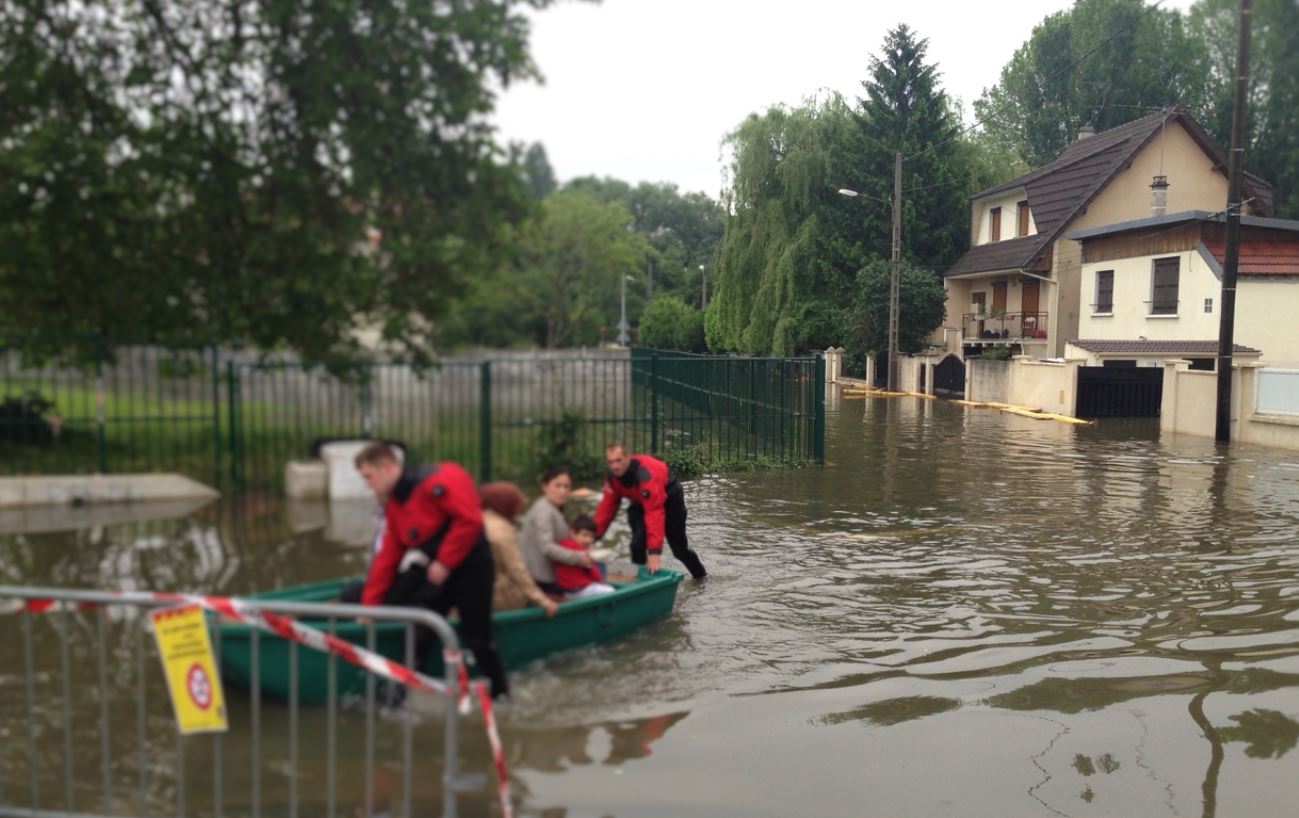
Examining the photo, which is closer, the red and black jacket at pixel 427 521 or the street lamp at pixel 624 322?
the red and black jacket at pixel 427 521

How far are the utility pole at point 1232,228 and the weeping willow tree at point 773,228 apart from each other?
1861cm

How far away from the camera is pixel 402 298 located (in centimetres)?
445

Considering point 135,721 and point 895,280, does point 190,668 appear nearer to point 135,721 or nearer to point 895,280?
point 135,721

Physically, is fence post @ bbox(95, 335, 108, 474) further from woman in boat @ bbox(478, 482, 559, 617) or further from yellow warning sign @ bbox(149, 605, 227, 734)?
woman in boat @ bbox(478, 482, 559, 617)

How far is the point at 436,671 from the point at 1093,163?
42260 mm

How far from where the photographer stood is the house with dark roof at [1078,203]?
40.4m

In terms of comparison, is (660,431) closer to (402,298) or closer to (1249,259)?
(402,298)

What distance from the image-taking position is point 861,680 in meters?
8.03

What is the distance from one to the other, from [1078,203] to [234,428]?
134ft

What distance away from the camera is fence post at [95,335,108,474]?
14.3 feet

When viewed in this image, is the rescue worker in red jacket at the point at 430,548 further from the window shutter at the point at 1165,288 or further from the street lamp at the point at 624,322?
the window shutter at the point at 1165,288

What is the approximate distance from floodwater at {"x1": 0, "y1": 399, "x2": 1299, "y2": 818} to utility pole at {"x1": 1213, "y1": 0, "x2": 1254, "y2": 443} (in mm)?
11296

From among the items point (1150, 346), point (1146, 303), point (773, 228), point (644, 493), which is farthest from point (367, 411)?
point (773, 228)

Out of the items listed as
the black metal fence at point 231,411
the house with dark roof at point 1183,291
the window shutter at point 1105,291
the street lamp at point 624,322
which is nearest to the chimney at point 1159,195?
the house with dark roof at point 1183,291
